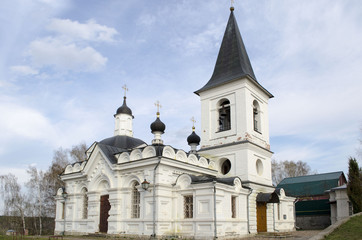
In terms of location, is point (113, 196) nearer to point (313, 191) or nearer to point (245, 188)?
point (245, 188)

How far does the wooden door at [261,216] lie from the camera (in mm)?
19047

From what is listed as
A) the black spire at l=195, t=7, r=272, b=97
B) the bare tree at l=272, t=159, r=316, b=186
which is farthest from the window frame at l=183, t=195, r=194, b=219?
the bare tree at l=272, t=159, r=316, b=186

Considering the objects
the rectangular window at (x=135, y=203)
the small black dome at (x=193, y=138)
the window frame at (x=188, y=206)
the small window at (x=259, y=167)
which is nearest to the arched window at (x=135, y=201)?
the rectangular window at (x=135, y=203)

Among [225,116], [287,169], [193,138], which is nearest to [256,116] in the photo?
[225,116]

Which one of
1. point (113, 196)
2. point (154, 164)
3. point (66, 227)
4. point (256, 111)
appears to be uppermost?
point (256, 111)

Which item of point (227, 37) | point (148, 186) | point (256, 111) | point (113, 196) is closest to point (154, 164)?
point (148, 186)

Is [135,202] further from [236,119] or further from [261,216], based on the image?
[236,119]

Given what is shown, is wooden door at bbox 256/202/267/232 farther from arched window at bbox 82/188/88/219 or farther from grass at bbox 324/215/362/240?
arched window at bbox 82/188/88/219

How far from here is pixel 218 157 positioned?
2064cm

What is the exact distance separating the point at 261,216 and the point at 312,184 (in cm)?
1419

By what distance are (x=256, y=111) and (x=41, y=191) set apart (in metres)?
21.7

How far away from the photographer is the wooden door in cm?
1905

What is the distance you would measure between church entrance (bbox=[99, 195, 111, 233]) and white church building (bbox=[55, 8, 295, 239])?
0.05 metres

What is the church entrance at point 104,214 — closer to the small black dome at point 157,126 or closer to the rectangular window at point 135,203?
the rectangular window at point 135,203
